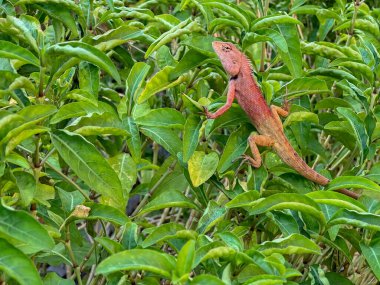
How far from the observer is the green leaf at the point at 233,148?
9.07 ft

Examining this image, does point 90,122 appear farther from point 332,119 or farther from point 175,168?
point 332,119

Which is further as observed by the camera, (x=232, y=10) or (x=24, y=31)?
(x=232, y=10)

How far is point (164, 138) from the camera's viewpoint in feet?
9.28

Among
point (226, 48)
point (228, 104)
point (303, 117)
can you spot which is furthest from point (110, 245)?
point (226, 48)

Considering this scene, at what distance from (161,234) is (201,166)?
1.48ft

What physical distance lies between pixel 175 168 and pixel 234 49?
0.66m

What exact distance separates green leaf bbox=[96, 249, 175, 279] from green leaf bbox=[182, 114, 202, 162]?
0.69 m

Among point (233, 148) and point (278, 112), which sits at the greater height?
point (233, 148)

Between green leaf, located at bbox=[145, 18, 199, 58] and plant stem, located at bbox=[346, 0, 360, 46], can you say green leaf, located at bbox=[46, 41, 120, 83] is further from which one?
plant stem, located at bbox=[346, 0, 360, 46]

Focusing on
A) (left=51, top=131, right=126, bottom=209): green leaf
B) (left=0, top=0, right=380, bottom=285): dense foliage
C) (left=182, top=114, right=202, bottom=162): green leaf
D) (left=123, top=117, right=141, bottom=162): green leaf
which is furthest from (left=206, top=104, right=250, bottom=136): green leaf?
(left=51, top=131, right=126, bottom=209): green leaf

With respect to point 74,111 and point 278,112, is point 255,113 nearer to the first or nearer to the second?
point 278,112

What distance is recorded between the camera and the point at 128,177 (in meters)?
2.76

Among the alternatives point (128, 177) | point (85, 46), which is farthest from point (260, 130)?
point (85, 46)

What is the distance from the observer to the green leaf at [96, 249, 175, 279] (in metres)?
1.90
